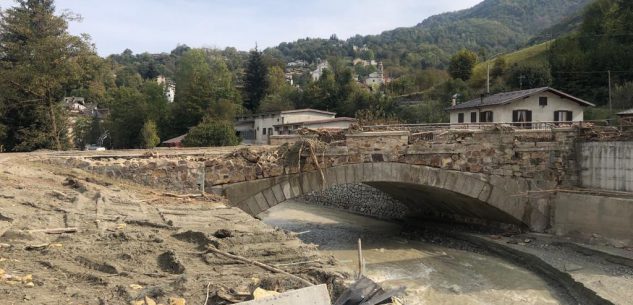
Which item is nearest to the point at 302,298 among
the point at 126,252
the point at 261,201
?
the point at 126,252

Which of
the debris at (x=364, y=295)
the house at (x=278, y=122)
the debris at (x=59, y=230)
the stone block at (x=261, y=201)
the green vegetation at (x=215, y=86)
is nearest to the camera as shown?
the debris at (x=364, y=295)

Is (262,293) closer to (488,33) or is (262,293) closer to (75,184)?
(75,184)

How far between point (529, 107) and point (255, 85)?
44.7 m

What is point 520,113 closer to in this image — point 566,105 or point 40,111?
point 566,105

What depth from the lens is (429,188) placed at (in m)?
19.5

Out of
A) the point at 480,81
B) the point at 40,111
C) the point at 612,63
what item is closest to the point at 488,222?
the point at 40,111

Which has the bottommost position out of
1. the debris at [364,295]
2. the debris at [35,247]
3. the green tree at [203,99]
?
the debris at [364,295]

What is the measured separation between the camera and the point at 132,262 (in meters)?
6.09

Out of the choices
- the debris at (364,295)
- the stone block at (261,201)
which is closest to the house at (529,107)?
the stone block at (261,201)

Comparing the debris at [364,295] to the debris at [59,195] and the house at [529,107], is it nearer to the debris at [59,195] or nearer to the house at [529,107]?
the debris at [59,195]

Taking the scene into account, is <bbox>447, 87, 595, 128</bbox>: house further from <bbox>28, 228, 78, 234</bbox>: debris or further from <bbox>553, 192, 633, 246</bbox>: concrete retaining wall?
<bbox>28, 228, 78, 234</bbox>: debris

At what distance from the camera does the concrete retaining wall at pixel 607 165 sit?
17844 millimetres

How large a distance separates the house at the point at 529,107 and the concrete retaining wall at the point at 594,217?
41.6 ft

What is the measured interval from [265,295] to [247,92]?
6709cm
